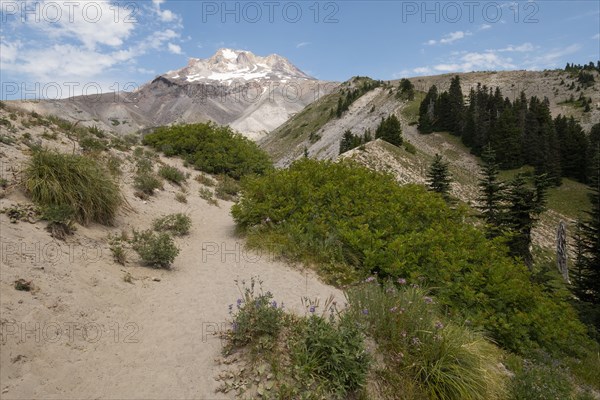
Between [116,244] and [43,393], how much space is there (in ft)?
Answer: 13.5

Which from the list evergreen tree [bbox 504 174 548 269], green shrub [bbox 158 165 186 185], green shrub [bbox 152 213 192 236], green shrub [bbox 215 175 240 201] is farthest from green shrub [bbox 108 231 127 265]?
evergreen tree [bbox 504 174 548 269]

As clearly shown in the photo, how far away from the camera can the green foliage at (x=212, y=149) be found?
1853 cm

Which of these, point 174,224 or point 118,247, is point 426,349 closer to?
point 118,247

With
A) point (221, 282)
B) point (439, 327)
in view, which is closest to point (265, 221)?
point (221, 282)

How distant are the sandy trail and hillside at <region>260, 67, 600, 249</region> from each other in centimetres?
2085

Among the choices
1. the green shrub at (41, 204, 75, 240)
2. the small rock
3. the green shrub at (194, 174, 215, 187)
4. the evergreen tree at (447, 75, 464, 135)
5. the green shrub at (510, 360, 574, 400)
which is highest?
the evergreen tree at (447, 75, 464, 135)

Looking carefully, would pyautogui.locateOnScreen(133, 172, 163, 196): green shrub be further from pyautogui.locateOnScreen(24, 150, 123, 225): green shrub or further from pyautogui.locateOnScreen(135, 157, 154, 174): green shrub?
pyautogui.locateOnScreen(24, 150, 123, 225): green shrub

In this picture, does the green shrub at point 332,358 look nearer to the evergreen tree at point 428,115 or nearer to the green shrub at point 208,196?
the green shrub at point 208,196

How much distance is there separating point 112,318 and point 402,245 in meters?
5.68

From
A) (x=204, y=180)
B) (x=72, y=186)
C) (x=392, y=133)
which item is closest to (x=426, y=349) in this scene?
(x=72, y=186)

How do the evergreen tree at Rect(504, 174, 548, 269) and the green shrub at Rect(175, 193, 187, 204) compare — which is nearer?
the green shrub at Rect(175, 193, 187, 204)

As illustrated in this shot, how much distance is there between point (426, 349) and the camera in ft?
14.8

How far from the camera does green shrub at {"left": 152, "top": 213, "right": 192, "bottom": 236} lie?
31.4 ft
